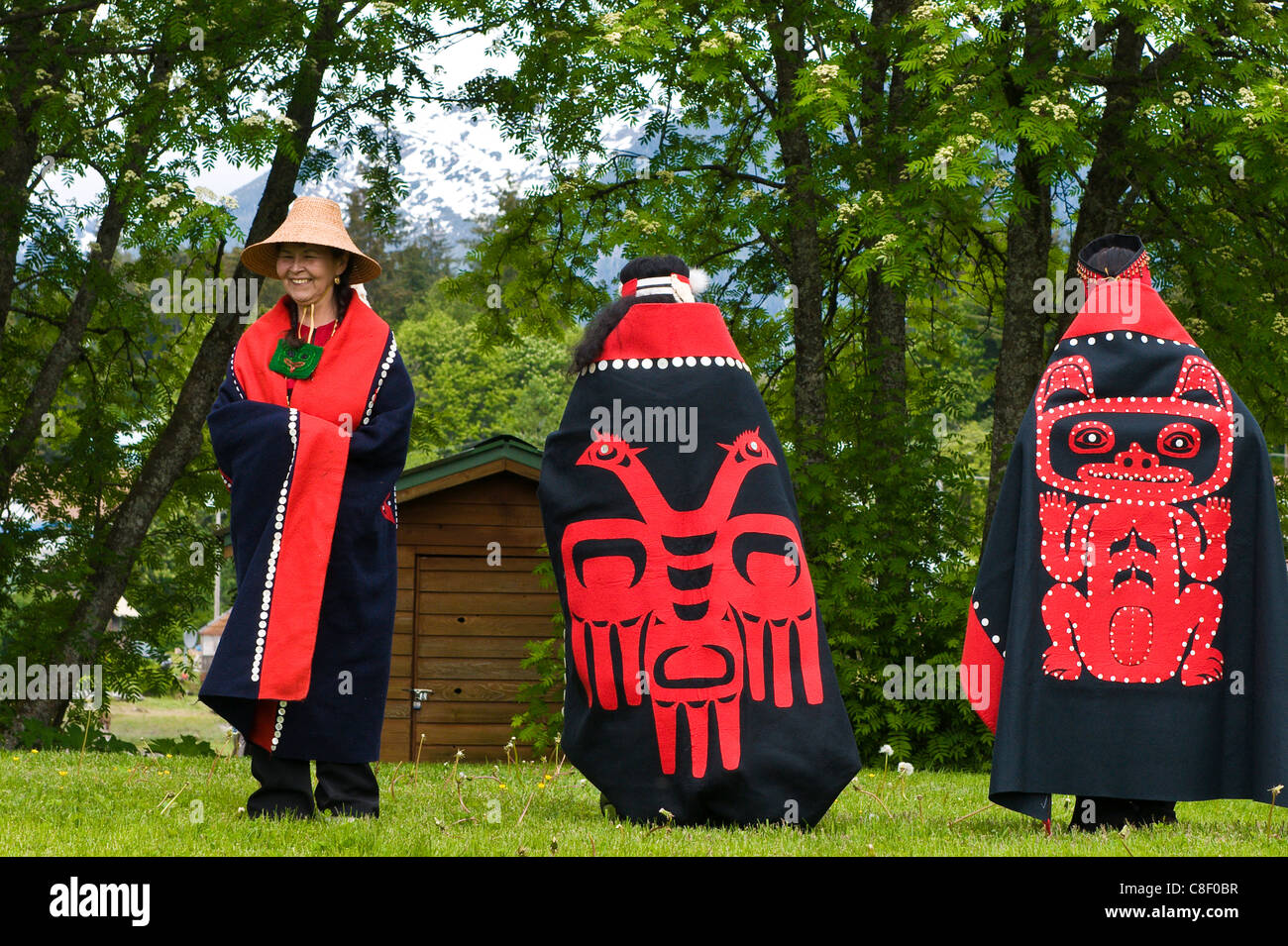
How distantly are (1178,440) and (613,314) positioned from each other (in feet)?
7.39

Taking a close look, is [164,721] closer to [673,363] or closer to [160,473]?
[160,473]

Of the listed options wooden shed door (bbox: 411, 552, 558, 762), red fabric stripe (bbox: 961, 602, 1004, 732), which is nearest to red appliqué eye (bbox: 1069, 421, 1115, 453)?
red fabric stripe (bbox: 961, 602, 1004, 732)

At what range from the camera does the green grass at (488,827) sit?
171 inches

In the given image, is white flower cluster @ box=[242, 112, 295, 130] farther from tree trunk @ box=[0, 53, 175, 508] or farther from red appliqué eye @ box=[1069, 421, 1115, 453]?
red appliqué eye @ box=[1069, 421, 1115, 453]

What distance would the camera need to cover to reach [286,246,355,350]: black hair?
5488 mm

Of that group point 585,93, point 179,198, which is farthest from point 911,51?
point 179,198

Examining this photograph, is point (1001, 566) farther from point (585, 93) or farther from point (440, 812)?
point (585, 93)

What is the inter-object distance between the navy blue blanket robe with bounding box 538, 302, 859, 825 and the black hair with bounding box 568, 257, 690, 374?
0.13 ft

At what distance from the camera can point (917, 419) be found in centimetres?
1191

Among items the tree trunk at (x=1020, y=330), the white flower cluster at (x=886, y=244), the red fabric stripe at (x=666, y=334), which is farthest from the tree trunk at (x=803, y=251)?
the red fabric stripe at (x=666, y=334)

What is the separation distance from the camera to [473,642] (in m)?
15.1

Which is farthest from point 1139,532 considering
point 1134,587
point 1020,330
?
point 1020,330

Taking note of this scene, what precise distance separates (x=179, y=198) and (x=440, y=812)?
600 centimetres

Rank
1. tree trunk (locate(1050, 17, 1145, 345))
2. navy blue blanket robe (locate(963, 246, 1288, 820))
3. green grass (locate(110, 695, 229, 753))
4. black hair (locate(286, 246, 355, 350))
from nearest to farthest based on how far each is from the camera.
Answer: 1. navy blue blanket robe (locate(963, 246, 1288, 820))
2. black hair (locate(286, 246, 355, 350))
3. tree trunk (locate(1050, 17, 1145, 345))
4. green grass (locate(110, 695, 229, 753))
